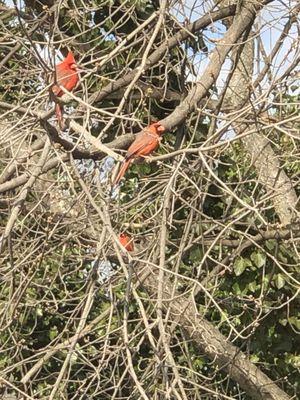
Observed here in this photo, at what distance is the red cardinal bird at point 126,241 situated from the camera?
4.74m

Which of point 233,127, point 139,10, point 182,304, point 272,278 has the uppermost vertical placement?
point 139,10

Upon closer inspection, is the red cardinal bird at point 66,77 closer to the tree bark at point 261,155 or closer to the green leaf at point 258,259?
the tree bark at point 261,155

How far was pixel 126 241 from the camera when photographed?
4.82 m

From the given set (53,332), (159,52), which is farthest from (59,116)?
(53,332)

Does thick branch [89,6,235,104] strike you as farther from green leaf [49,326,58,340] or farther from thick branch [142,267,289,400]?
green leaf [49,326,58,340]

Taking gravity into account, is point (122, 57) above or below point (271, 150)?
above

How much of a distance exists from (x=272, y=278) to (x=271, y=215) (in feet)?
1.61

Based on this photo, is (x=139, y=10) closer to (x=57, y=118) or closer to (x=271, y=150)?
(x=271, y=150)

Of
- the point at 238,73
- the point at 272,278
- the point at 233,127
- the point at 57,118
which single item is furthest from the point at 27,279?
the point at 238,73

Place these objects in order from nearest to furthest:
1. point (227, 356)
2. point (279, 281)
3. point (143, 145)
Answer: point (143, 145), point (227, 356), point (279, 281)

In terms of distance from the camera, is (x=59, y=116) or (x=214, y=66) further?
(x=214, y=66)

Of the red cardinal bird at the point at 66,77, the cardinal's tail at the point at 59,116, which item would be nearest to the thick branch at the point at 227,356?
the red cardinal bird at the point at 66,77

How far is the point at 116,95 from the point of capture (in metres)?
5.85

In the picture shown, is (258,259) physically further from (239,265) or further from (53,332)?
(53,332)
